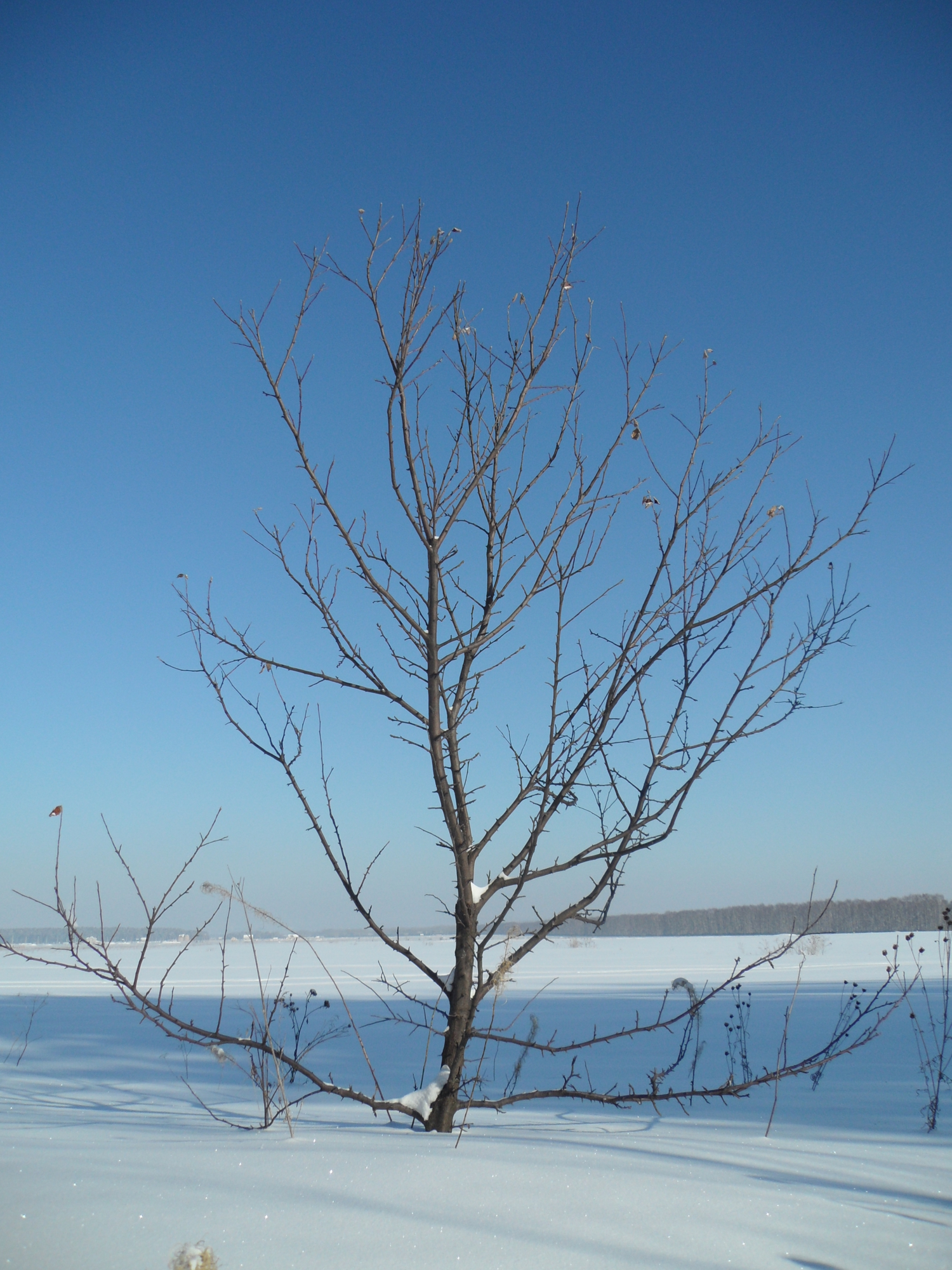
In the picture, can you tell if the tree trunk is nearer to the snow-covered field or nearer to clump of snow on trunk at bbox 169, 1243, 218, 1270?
the snow-covered field

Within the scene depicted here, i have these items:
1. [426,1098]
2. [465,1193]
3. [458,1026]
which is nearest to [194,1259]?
[465,1193]

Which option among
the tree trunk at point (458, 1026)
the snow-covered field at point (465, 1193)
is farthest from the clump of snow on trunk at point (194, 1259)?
the tree trunk at point (458, 1026)

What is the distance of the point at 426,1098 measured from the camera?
2121 millimetres

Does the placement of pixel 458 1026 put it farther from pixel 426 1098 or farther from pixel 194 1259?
pixel 194 1259

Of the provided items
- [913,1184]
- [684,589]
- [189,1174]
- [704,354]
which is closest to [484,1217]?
[189,1174]

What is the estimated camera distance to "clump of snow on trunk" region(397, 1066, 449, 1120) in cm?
208

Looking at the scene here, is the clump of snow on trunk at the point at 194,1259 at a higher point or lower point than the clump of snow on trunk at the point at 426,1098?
higher

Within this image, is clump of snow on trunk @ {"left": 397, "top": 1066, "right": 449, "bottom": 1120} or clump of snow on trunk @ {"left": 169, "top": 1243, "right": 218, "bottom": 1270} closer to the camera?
clump of snow on trunk @ {"left": 169, "top": 1243, "right": 218, "bottom": 1270}

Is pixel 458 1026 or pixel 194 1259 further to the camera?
pixel 458 1026

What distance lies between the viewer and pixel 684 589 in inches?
87.1

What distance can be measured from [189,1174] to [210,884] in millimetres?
748

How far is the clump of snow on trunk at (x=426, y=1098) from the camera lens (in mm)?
2080

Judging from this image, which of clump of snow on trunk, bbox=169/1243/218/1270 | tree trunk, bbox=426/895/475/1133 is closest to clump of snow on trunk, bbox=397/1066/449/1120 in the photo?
tree trunk, bbox=426/895/475/1133

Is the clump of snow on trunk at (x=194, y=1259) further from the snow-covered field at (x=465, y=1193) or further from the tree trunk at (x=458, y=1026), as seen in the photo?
the tree trunk at (x=458, y=1026)
